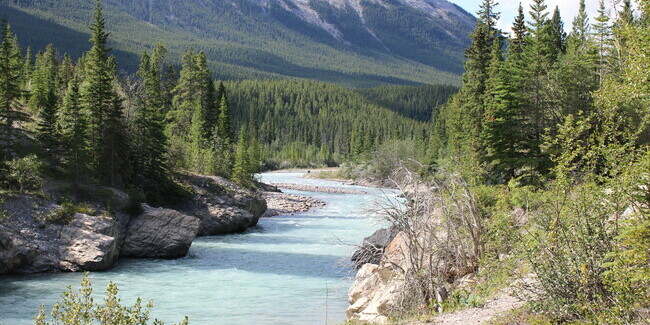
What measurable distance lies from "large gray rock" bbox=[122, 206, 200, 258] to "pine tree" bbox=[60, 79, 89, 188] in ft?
12.5

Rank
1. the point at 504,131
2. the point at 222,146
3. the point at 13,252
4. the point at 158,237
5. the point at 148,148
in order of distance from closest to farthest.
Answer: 1. the point at 13,252
2. the point at 158,237
3. the point at 504,131
4. the point at 148,148
5. the point at 222,146

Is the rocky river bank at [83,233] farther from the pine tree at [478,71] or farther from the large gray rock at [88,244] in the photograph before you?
the pine tree at [478,71]

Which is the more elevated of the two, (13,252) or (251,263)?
(13,252)

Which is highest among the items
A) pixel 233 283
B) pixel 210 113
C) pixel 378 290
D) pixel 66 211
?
pixel 210 113

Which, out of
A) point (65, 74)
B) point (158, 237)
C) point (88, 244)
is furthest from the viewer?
point (65, 74)

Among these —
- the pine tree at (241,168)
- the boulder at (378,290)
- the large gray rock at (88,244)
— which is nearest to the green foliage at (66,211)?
the large gray rock at (88,244)

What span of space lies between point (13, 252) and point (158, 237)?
7.10 meters

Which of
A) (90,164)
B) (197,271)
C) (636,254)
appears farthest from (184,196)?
(636,254)

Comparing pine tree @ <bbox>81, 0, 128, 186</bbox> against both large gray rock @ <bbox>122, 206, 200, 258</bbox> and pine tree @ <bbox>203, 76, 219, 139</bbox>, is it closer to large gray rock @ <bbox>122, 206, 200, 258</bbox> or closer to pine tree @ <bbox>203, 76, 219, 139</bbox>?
large gray rock @ <bbox>122, 206, 200, 258</bbox>

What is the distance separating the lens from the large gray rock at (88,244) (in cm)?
2384

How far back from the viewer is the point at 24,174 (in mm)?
26266

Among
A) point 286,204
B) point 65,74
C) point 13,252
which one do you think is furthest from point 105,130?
point 65,74

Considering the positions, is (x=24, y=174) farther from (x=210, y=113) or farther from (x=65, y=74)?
(x=65, y=74)

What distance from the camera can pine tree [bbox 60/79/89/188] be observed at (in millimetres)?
28859
